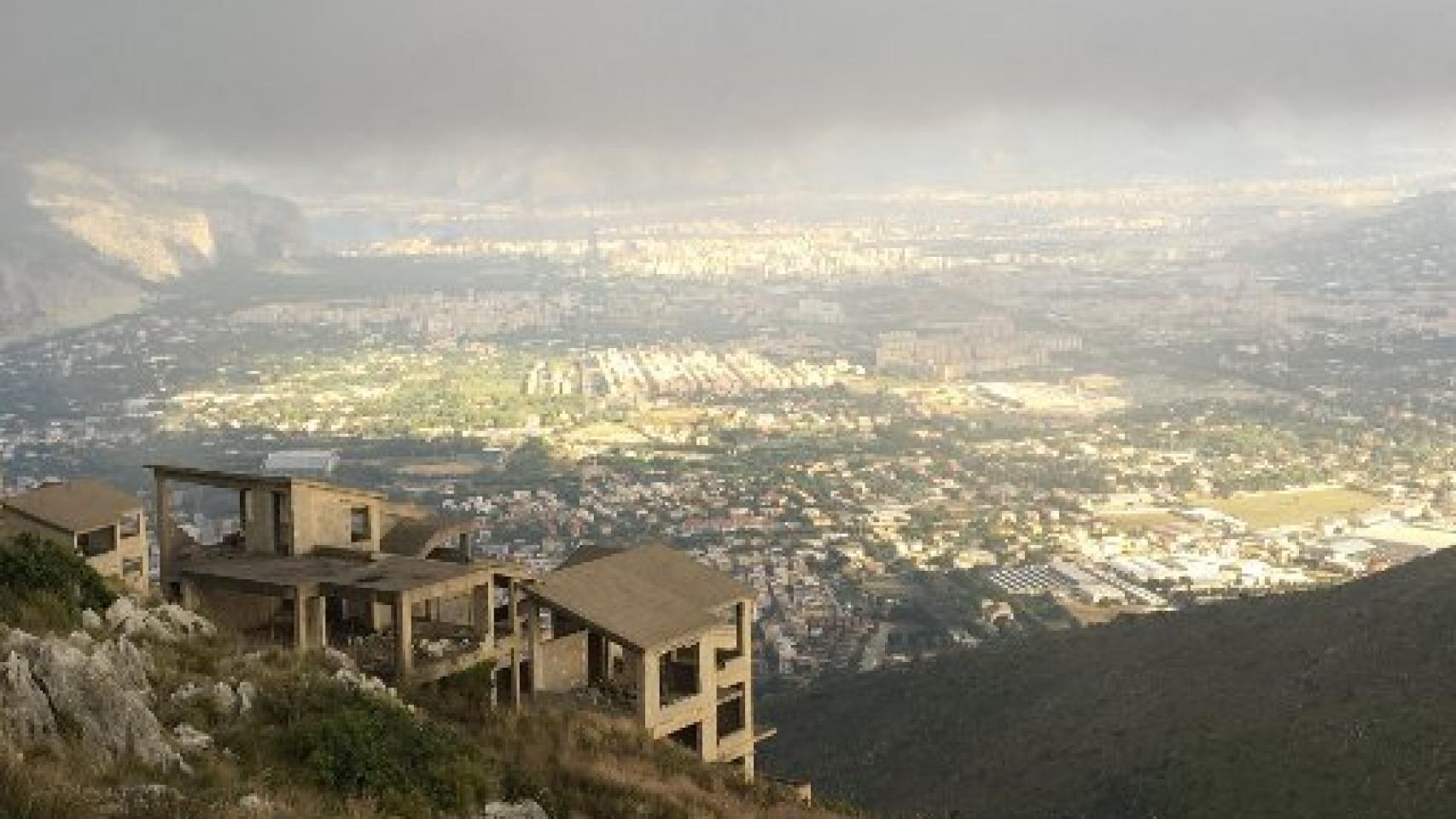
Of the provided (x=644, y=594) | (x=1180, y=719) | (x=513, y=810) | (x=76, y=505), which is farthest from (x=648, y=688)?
(x=1180, y=719)

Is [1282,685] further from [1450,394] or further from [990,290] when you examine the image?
[990,290]

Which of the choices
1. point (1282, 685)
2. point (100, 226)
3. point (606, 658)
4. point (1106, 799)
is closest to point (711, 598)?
point (606, 658)

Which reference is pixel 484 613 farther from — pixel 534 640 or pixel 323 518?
pixel 323 518

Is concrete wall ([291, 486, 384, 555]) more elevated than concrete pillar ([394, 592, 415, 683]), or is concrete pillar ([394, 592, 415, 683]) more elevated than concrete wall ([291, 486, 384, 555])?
concrete wall ([291, 486, 384, 555])

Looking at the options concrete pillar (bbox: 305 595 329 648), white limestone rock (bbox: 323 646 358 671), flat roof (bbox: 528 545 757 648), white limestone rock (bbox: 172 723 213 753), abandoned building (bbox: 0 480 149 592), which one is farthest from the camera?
abandoned building (bbox: 0 480 149 592)

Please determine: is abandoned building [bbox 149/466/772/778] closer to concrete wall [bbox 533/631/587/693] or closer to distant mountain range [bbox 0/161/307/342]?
concrete wall [bbox 533/631/587/693]

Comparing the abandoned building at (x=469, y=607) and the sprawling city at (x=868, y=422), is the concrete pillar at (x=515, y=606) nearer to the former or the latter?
the abandoned building at (x=469, y=607)

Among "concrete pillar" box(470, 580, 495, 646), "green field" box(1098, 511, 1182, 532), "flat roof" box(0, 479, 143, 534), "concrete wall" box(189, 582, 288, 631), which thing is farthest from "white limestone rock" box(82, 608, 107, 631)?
"green field" box(1098, 511, 1182, 532)
